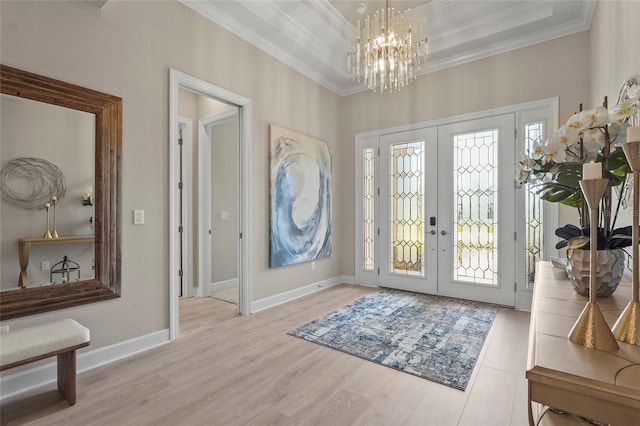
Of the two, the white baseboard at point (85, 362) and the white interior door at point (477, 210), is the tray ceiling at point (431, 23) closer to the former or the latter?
the white interior door at point (477, 210)

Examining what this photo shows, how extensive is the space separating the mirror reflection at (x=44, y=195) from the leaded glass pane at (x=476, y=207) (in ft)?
13.1

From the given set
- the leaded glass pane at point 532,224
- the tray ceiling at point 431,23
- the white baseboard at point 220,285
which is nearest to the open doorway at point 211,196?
the white baseboard at point 220,285

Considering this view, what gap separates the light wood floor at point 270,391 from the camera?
5.95 feet

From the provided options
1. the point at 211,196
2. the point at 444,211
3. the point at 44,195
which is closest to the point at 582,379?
the point at 44,195

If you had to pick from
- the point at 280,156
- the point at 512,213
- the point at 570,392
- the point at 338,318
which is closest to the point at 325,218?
the point at 280,156

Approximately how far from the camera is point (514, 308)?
3756mm

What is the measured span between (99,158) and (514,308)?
4.56 meters

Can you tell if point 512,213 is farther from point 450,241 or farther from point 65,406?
Result: point 65,406

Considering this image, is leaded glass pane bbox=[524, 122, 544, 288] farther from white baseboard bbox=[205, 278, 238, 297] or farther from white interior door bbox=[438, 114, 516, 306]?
white baseboard bbox=[205, 278, 238, 297]

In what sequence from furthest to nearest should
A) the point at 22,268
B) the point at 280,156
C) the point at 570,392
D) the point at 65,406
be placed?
1. the point at 280,156
2. the point at 22,268
3. the point at 65,406
4. the point at 570,392

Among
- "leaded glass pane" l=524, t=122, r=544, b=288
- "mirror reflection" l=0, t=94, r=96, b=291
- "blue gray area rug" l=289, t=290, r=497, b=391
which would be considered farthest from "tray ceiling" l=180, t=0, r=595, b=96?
"blue gray area rug" l=289, t=290, r=497, b=391

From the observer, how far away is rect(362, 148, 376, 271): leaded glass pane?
4.92m

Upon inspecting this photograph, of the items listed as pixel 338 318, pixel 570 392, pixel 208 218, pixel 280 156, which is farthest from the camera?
pixel 208 218

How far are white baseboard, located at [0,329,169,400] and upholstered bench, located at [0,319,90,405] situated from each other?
21 centimetres
